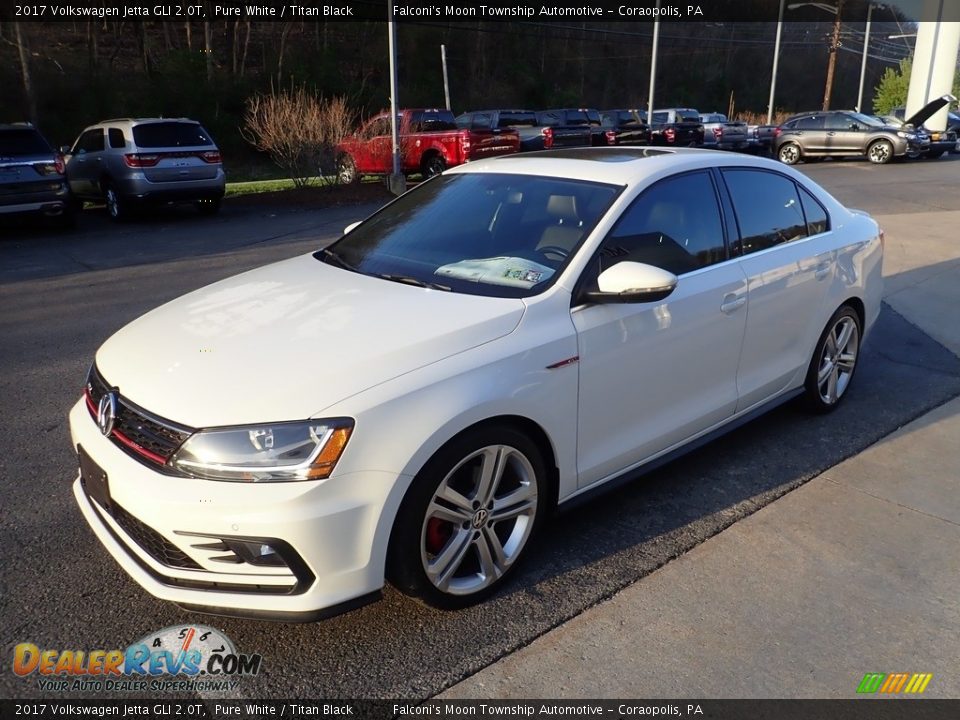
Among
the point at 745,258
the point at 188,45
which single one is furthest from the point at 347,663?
the point at 188,45

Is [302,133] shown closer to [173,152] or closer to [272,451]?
[173,152]

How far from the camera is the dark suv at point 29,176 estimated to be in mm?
12617

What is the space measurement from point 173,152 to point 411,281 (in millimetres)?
12353

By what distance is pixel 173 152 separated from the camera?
1437cm

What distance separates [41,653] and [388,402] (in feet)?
5.07

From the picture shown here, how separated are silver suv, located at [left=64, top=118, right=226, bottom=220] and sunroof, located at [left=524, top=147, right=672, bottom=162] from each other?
11439mm

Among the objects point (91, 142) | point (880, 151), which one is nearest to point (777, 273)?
point (91, 142)

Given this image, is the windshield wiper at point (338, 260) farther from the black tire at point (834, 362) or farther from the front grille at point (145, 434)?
the black tire at point (834, 362)

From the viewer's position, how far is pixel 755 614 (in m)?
3.14

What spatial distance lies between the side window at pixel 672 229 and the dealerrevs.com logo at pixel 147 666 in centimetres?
210

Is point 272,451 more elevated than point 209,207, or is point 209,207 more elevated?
point 272,451

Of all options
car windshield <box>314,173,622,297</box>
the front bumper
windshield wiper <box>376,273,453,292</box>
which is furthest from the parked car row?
the front bumper

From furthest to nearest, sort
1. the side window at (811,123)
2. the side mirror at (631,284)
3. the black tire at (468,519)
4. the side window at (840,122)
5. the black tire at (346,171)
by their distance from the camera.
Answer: the side window at (811,123)
the side window at (840,122)
the black tire at (346,171)
the side mirror at (631,284)
the black tire at (468,519)

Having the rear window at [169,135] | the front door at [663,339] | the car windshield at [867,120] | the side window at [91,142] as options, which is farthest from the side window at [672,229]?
the car windshield at [867,120]
